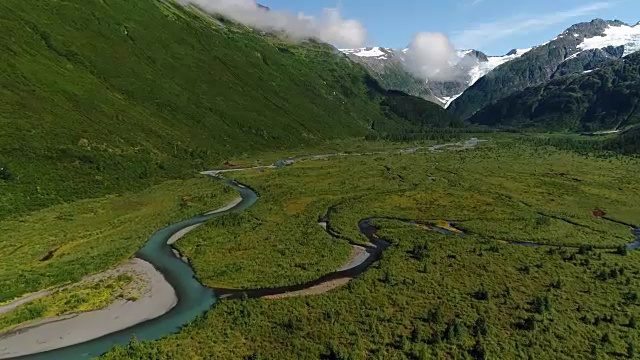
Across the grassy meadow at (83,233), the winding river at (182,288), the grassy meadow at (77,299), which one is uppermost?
the grassy meadow at (83,233)

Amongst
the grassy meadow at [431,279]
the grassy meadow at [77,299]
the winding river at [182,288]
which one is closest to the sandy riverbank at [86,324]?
the winding river at [182,288]

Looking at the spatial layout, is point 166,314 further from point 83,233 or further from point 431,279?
point 83,233

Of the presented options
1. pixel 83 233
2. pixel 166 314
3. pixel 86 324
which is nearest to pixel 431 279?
pixel 166 314

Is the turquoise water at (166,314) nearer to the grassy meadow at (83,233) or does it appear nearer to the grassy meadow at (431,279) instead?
→ the grassy meadow at (431,279)

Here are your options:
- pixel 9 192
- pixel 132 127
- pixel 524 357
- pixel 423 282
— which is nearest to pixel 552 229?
pixel 423 282

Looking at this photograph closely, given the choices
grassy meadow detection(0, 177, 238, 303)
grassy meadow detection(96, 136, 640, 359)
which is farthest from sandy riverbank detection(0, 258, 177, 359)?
grassy meadow detection(0, 177, 238, 303)

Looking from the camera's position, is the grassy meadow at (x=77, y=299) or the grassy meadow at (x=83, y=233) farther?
the grassy meadow at (x=83, y=233)

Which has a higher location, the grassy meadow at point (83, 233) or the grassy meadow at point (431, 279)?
the grassy meadow at point (83, 233)

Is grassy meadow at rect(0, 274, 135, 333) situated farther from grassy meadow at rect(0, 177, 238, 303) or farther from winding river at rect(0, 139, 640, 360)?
winding river at rect(0, 139, 640, 360)
